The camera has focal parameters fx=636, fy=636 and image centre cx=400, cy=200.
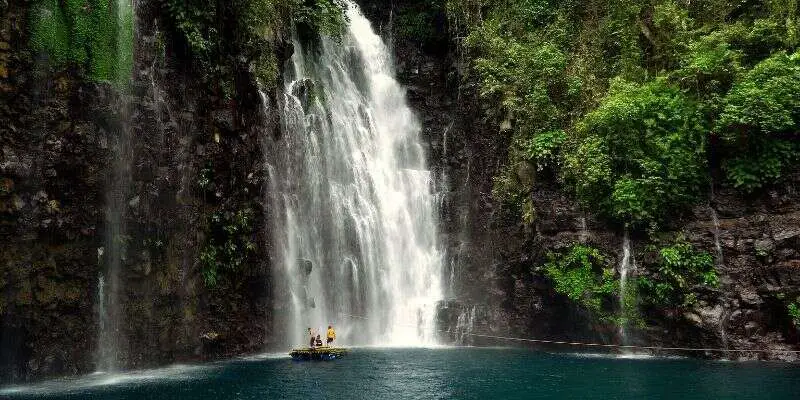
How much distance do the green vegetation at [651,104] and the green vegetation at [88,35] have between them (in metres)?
13.5

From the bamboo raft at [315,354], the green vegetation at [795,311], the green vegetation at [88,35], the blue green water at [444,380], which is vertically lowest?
the blue green water at [444,380]

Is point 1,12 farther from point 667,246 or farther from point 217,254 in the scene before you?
point 667,246

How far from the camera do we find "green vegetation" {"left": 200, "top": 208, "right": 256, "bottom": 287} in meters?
19.6

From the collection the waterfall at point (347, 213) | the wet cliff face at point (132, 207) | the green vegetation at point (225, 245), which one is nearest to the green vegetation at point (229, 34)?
the wet cliff face at point (132, 207)

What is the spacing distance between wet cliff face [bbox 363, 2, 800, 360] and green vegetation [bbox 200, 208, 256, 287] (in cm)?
825

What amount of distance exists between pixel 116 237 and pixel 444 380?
9812 millimetres

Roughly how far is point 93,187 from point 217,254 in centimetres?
420

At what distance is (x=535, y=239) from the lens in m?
22.3

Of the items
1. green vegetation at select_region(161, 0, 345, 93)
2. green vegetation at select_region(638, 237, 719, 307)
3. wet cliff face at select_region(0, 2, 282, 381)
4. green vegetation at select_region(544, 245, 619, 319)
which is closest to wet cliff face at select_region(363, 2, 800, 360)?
green vegetation at select_region(638, 237, 719, 307)

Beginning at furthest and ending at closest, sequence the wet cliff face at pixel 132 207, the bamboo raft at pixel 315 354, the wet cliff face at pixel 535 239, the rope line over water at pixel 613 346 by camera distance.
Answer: the bamboo raft at pixel 315 354 → the wet cliff face at pixel 535 239 → the rope line over water at pixel 613 346 → the wet cliff face at pixel 132 207

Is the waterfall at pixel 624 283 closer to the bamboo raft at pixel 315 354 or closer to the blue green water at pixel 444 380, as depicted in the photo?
the blue green water at pixel 444 380

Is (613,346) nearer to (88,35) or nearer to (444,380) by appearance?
(444,380)

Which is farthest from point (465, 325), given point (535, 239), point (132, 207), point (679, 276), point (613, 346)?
point (132, 207)

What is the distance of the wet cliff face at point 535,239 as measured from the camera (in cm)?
1866
